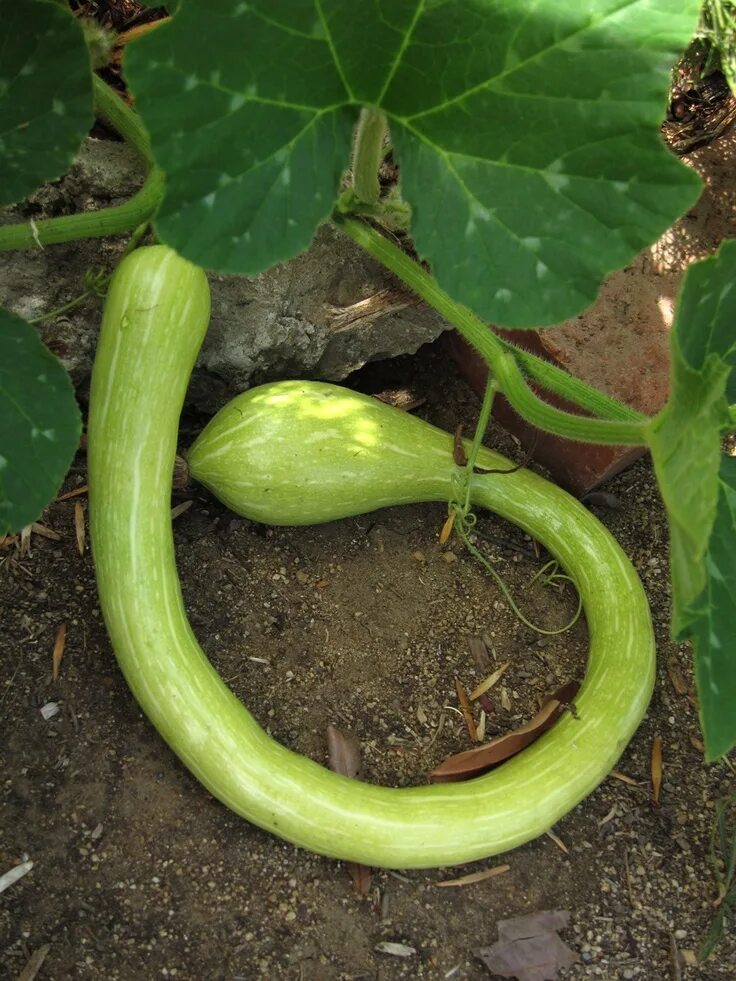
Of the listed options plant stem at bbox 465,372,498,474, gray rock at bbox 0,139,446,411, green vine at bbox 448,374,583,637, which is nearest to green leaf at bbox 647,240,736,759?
plant stem at bbox 465,372,498,474

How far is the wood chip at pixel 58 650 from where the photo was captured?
6.32ft

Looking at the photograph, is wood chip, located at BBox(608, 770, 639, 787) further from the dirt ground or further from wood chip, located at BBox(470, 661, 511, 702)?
wood chip, located at BBox(470, 661, 511, 702)

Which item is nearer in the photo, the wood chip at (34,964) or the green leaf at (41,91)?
the green leaf at (41,91)

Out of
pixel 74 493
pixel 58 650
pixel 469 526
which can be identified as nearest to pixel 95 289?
pixel 74 493

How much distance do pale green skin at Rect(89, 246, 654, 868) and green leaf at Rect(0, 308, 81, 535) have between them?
30 cm

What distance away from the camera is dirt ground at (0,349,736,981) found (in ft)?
5.79

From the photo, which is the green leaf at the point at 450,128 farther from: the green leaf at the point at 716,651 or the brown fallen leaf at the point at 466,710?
the brown fallen leaf at the point at 466,710

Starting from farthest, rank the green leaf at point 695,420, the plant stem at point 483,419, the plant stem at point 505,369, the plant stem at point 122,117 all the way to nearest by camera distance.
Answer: the plant stem at point 122,117 < the plant stem at point 483,419 < the plant stem at point 505,369 < the green leaf at point 695,420

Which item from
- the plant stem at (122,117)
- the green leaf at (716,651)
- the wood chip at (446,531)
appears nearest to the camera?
the green leaf at (716,651)

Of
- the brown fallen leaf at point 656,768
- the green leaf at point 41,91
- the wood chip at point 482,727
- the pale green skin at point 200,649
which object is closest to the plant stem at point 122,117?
the pale green skin at point 200,649

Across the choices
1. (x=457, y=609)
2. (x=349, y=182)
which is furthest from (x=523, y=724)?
(x=349, y=182)

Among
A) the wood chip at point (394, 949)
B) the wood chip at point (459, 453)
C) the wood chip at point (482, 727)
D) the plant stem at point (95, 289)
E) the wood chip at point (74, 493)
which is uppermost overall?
the plant stem at point (95, 289)

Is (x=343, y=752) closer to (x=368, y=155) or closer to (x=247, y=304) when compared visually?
(x=247, y=304)

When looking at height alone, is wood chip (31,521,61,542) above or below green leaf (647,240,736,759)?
below
